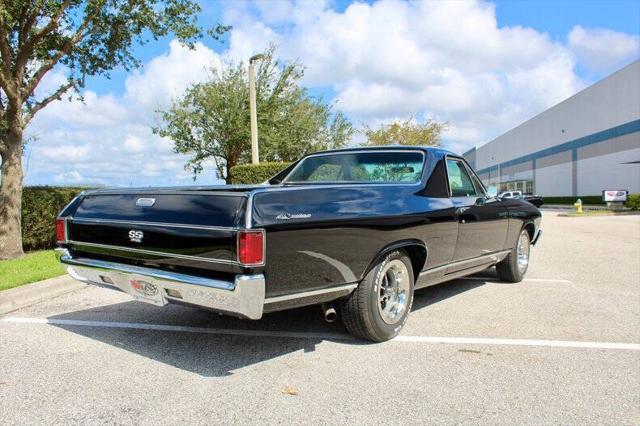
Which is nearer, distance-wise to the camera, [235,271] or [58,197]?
[235,271]

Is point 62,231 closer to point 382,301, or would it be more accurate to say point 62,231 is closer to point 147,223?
point 147,223

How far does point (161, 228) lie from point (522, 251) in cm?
531

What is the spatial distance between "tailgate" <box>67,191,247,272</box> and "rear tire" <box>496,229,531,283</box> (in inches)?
178

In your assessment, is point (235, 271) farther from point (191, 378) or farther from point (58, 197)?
point (58, 197)

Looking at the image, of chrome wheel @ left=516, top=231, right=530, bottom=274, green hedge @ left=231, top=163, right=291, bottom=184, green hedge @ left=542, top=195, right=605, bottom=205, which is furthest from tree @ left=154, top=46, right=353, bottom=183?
green hedge @ left=542, top=195, right=605, bottom=205

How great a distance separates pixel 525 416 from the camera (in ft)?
9.55

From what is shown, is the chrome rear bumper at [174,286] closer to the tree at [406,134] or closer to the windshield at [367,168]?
the windshield at [367,168]

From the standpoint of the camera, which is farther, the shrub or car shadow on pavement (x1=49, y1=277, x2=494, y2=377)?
the shrub

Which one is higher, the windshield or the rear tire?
the windshield

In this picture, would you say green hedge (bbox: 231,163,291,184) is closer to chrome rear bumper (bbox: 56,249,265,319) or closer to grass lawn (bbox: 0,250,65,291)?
grass lawn (bbox: 0,250,65,291)

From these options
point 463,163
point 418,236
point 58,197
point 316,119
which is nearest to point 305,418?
point 418,236

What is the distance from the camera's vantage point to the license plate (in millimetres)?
3631

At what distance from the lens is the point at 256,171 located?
605 inches

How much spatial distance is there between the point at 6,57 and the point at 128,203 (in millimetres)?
6236
